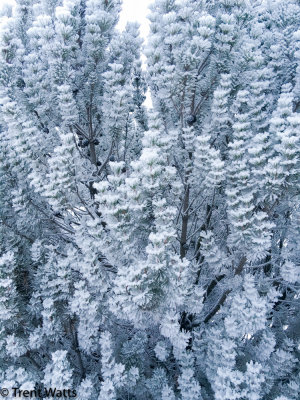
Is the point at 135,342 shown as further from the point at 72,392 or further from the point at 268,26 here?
the point at 268,26

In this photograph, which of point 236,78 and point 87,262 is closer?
point 87,262

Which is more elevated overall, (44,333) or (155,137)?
(155,137)

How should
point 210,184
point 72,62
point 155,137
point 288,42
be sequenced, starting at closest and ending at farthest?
point 155,137
point 210,184
point 72,62
point 288,42

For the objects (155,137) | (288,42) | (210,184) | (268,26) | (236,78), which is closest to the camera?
(155,137)

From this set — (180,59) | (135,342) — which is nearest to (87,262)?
(135,342)

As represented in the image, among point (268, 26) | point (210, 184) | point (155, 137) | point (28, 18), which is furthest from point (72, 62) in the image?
point (268, 26)

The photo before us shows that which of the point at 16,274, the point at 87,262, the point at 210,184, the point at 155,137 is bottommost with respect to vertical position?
the point at 16,274
